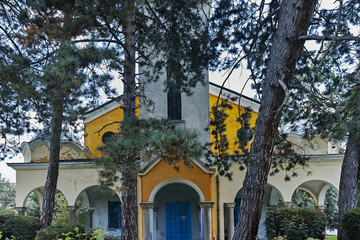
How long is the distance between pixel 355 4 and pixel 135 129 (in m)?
7.02

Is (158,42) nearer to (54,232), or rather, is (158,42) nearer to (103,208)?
(54,232)

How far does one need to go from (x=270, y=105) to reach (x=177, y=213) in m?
10.5

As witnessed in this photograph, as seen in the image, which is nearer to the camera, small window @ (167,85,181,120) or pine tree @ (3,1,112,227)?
pine tree @ (3,1,112,227)

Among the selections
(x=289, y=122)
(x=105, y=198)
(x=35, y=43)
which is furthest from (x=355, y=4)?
(x=105, y=198)

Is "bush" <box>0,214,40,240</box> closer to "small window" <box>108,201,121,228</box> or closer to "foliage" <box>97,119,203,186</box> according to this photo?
"foliage" <box>97,119,203,186</box>

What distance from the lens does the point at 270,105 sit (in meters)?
7.59

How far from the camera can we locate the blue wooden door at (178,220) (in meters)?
16.4

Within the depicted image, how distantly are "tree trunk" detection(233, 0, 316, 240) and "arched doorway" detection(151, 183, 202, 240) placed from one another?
30.1 feet

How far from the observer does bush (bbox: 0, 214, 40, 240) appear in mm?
12084

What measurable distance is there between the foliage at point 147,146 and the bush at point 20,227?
501 centimetres

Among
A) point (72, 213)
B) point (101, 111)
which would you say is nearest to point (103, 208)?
point (72, 213)

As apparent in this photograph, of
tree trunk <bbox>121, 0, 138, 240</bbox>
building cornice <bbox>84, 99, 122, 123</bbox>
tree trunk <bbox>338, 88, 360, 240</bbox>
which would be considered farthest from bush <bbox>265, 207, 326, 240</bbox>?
building cornice <bbox>84, 99, 122, 123</bbox>

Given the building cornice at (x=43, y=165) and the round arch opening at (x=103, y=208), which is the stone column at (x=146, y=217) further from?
the round arch opening at (x=103, y=208)

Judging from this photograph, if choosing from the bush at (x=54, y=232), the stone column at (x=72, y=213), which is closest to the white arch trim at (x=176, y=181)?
the stone column at (x=72, y=213)
